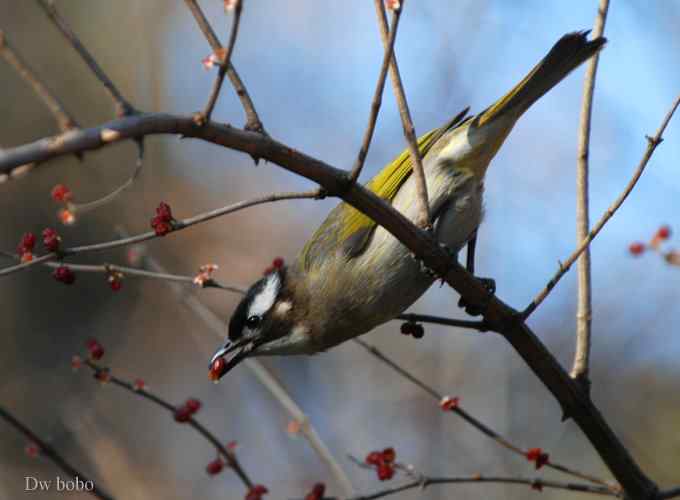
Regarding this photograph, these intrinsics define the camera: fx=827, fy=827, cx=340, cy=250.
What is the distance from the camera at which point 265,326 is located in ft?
13.4

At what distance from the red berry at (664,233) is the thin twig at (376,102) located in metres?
1.71

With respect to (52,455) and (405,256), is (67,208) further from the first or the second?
(405,256)

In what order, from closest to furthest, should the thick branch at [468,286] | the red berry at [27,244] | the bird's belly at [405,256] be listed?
1. the thick branch at [468,286]
2. the red berry at [27,244]
3. the bird's belly at [405,256]

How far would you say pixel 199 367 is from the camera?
9.66m

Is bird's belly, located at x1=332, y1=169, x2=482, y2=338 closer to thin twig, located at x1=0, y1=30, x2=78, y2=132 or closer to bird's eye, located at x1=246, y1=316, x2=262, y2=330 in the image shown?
bird's eye, located at x1=246, y1=316, x2=262, y2=330

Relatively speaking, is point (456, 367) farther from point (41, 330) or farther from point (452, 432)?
point (41, 330)

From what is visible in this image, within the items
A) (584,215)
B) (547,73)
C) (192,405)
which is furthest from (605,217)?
(192,405)

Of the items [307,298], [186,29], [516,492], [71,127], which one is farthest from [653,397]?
[186,29]

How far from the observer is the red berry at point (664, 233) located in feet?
11.6

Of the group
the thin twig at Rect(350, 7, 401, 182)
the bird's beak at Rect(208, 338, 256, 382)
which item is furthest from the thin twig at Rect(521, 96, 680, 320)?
the bird's beak at Rect(208, 338, 256, 382)

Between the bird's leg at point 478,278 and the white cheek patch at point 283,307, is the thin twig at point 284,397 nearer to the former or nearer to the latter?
the white cheek patch at point 283,307

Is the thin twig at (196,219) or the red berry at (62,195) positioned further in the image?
the red berry at (62,195)

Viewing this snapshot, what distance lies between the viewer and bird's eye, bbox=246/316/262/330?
13.1 feet

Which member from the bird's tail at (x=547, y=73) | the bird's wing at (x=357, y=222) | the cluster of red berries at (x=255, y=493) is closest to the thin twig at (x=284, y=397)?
the cluster of red berries at (x=255, y=493)
